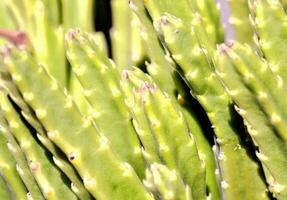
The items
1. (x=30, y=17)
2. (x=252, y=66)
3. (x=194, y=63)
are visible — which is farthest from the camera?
(x=30, y=17)

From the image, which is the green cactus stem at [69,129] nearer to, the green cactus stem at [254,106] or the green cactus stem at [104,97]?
the green cactus stem at [104,97]

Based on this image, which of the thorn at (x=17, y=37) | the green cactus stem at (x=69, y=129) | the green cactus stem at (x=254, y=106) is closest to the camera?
the green cactus stem at (x=254, y=106)

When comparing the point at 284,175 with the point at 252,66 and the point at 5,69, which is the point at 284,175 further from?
the point at 5,69

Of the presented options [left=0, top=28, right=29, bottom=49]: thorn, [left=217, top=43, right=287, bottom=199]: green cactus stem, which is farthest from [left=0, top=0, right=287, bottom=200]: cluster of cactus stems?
[left=0, top=28, right=29, bottom=49]: thorn

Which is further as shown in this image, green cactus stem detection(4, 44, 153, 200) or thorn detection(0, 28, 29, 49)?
thorn detection(0, 28, 29, 49)

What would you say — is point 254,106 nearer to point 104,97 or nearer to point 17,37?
point 104,97

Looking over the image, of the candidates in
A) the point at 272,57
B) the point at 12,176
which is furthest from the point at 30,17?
the point at 272,57

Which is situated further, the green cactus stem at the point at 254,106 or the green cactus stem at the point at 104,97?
the green cactus stem at the point at 104,97

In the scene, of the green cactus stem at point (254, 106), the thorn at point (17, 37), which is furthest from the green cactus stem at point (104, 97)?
the thorn at point (17, 37)

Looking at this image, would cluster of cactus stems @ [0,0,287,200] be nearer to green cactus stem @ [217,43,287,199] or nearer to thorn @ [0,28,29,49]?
green cactus stem @ [217,43,287,199]
